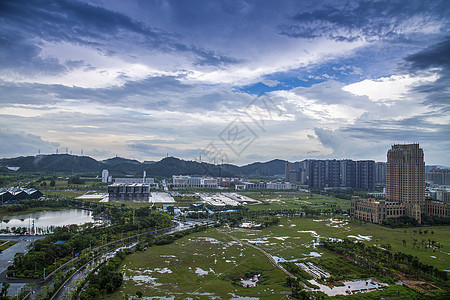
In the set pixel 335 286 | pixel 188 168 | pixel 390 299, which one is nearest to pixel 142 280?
pixel 335 286

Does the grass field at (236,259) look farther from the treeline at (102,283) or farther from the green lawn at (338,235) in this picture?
the treeline at (102,283)

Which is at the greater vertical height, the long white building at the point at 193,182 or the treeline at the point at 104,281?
the long white building at the point at 193,182

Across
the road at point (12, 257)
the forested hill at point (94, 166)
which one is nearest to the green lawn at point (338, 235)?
the road at point (12, 257)

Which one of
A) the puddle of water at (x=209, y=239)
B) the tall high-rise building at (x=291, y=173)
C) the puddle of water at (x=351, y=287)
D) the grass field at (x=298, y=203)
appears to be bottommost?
the puddle of water at (x=351, y=287)

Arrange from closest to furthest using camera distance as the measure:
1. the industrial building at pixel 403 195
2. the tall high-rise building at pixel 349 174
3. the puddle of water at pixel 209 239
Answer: the puddle of water at pixel 209 239 → the industrial building at pixel 403 195 → the tall high-rise building at pixel 349 174

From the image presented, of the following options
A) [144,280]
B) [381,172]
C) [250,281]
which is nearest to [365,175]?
[381,172]

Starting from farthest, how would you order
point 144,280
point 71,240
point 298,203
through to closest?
point 298,203
point 71,240
point 144,280

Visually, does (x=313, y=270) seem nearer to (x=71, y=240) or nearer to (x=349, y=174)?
(x=71, y=240)
